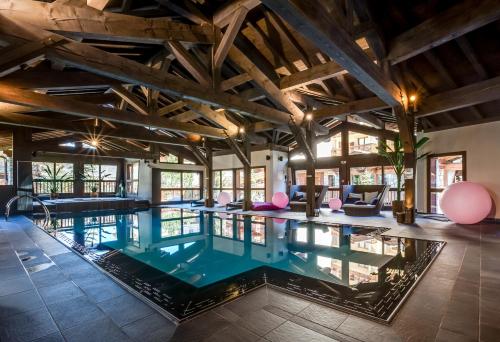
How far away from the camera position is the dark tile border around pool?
2.21 metres

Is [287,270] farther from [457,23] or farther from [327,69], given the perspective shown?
[457,23]

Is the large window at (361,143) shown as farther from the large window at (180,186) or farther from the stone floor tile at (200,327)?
the stone floor tile at (200,327)

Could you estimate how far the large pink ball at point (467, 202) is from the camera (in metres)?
5.92

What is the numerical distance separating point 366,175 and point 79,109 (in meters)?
10.1

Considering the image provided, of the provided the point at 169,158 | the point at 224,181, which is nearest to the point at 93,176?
the point at 169,158

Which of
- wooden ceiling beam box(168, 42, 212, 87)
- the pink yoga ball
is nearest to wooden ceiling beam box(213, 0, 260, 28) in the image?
wooden ceiling beam box(168, 42, 212, 87)

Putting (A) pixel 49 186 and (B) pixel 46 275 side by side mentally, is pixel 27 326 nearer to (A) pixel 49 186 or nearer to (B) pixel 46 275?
(B) pixel 46 275

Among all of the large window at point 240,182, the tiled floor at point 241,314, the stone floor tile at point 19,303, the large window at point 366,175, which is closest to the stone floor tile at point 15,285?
the tiled floor at point 241,314

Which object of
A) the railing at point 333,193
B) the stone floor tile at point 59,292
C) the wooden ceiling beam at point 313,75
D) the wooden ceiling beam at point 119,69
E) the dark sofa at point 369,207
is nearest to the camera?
the stone floor tile at point 59,292

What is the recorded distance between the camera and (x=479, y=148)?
7281 mm

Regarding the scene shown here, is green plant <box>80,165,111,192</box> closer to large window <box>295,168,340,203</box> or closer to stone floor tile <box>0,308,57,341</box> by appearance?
large window <box>295,168,340,203</box>

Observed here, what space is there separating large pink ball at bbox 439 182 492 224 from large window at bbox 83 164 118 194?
15.5 m

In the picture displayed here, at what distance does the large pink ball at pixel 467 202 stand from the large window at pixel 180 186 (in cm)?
1178

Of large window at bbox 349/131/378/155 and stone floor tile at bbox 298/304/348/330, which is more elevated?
large window at bbox 349/131/378/155
